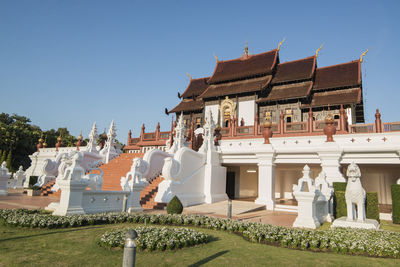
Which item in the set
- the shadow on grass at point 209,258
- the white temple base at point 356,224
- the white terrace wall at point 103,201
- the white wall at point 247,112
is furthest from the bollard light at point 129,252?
the white wall at point 247,112

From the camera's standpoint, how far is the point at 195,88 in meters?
32.5

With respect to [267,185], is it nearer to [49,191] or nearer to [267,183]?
[267,183]

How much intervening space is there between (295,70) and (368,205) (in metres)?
19.3

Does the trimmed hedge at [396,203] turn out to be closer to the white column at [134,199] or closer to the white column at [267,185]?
the white column at [267,185]

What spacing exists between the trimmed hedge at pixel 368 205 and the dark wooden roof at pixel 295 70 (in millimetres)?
16489

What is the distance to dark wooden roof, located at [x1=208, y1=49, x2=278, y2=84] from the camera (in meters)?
26.9

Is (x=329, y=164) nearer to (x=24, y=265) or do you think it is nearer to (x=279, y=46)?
(x=24, y=265)

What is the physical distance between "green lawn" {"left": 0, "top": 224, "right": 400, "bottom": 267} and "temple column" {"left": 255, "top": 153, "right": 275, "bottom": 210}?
8276 millimetres

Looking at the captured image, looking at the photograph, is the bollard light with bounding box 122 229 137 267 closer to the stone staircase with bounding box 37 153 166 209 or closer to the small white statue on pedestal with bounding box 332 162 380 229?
the small white statue on pedestal with bounding box 332 162 380 229

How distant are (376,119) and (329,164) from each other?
147 inches

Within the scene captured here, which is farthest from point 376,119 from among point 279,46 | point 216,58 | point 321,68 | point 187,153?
point 216,58

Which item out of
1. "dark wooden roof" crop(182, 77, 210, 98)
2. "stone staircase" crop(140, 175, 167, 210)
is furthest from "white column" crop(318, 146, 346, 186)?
"dark wooden roof" crop(182, 77, 210, 98)

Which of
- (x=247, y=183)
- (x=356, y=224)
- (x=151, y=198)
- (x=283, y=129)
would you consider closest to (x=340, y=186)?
(x=356, y=224)

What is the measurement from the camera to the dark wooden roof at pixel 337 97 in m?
21.9
